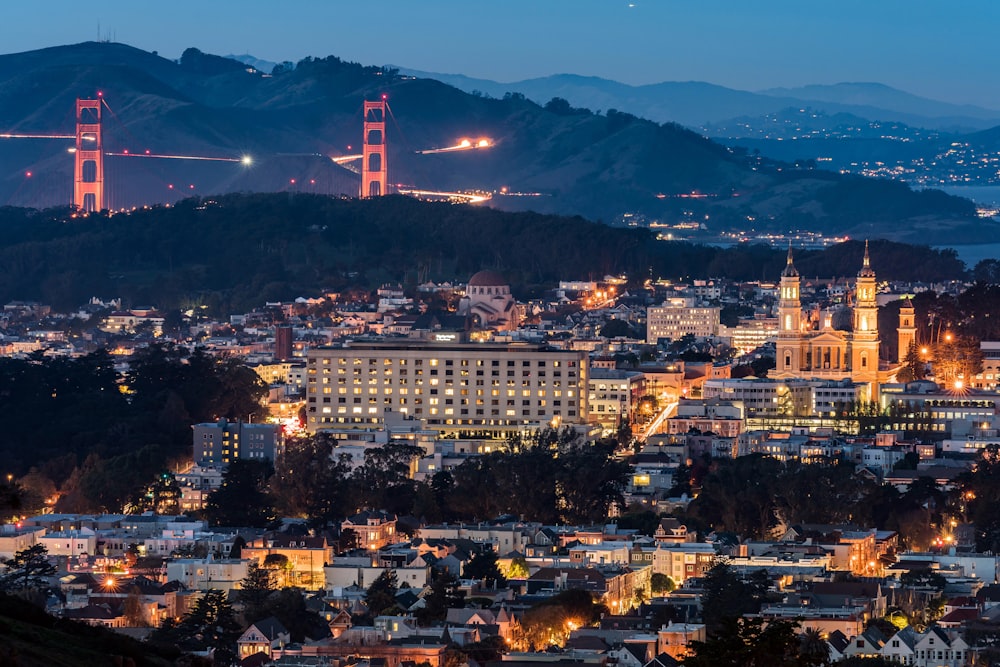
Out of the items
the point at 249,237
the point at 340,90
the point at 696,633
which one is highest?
the point at 340,90

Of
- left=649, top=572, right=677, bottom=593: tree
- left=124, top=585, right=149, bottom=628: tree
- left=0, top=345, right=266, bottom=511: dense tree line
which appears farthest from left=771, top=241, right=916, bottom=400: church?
left=124, top=585, right=149, bottom=628: tree

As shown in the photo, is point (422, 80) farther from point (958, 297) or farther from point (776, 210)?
point (958, 297)

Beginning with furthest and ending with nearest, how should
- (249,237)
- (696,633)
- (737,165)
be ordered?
1. (737,165)
2. (249,237)
3. (696,633)

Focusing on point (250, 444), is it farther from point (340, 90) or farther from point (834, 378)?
point (340, 90)

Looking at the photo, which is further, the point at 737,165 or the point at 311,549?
the point at 737,165

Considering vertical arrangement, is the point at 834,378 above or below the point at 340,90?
below

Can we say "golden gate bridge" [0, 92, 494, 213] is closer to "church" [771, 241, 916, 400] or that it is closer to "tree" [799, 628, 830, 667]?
"church" [771, 241, 916, 400]

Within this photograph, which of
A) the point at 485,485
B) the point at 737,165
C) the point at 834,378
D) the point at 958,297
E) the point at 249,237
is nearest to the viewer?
the point at 485,485

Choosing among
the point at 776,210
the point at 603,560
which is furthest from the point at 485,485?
the point at 776,210

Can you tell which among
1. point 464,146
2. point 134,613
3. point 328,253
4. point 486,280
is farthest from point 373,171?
point 134,613
